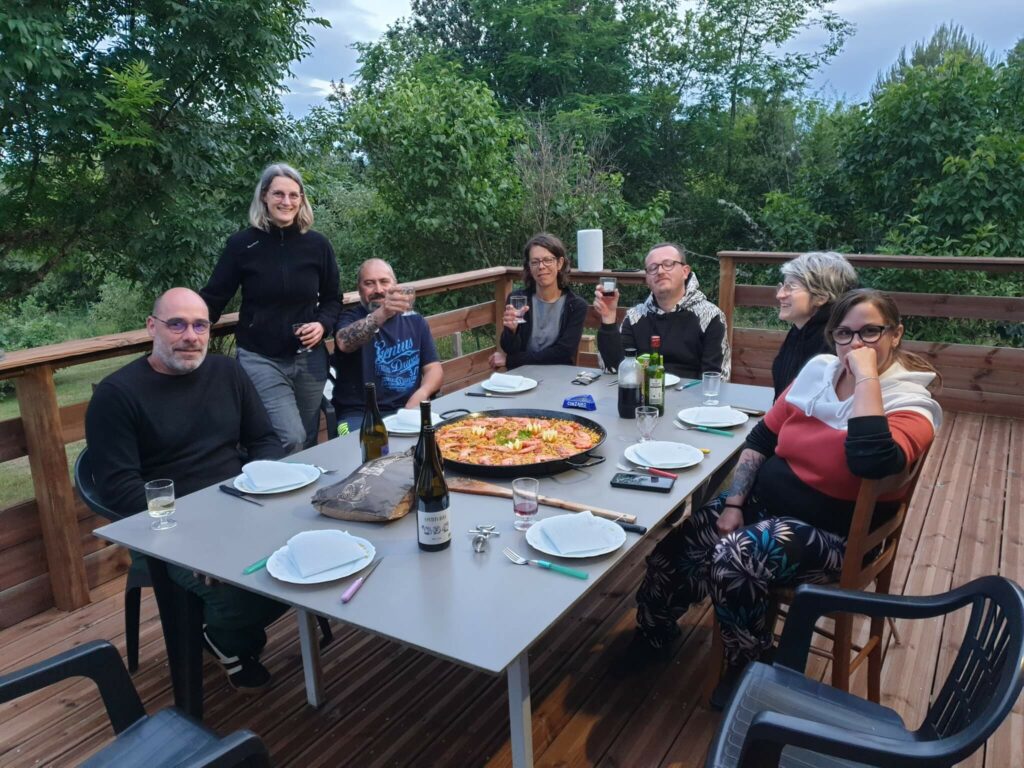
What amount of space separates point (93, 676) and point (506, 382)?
1772 millimetres

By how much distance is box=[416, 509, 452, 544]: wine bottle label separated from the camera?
1.55 metres

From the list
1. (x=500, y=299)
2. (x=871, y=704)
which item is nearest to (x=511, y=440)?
(x=871, y=704)

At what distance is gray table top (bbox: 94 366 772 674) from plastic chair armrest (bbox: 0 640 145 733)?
0.23 meters

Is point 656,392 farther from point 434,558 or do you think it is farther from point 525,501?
point 434,558

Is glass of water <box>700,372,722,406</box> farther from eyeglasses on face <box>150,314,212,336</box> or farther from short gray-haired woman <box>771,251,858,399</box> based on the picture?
eyeglasses on face <box>150,314,212,336</box>

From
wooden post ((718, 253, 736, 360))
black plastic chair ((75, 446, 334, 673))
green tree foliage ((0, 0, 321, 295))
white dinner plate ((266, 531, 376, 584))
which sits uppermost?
green tree foliage ((0, 0, 321, 295))

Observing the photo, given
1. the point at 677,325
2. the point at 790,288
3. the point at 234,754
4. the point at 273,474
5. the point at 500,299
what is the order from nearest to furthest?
the point at 234,754, the point at 273,474, the point at 790,288, the point at 677,325, the point at 500,299

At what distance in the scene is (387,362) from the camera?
3127mm

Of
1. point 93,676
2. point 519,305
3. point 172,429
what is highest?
point 519,305

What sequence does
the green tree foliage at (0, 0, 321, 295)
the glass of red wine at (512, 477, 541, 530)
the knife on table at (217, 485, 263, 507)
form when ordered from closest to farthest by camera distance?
1. the glass of red wine at (512, 477, 541, 530)
2. the knife on table at (217, 485, 263, 507)
3. the green tree foliage at (0, 0, 321, 295)

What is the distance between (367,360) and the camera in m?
3.11

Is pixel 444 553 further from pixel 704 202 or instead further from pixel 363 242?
pixel 704 202

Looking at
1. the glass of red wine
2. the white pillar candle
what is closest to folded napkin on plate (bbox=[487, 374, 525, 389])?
the glass of red wine

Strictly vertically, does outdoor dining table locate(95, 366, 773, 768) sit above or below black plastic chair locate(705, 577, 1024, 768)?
above
